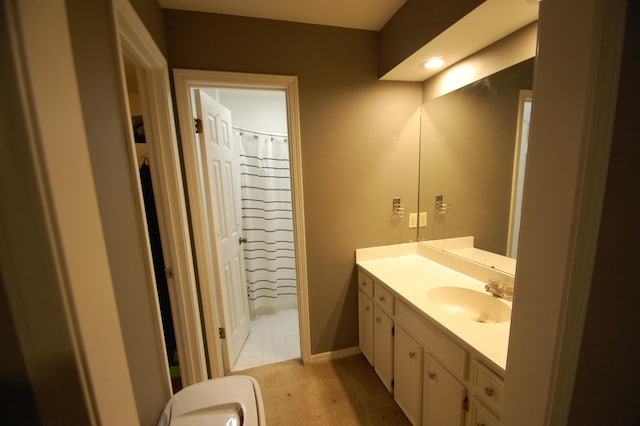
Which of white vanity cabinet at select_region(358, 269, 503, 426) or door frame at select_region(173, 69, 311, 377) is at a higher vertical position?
door frame at select_region(173, 69, 311, 377)

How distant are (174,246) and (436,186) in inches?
72.3

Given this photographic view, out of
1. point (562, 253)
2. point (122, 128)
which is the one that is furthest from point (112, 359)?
point (562, 253)

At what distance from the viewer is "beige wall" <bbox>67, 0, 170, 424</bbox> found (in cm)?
59

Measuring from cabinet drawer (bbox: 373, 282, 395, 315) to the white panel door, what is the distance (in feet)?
3.66

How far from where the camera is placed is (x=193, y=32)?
1454 mm

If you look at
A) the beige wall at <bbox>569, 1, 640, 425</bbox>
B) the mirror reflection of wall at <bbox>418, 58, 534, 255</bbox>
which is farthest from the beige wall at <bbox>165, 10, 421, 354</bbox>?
the beige wall at <bbox>569, 1, 640, 425</bbox>

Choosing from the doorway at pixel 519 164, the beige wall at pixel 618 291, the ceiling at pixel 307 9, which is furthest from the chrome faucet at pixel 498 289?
the ceiling at pixel 307 9

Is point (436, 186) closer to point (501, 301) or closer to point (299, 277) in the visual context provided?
point (501, 301)

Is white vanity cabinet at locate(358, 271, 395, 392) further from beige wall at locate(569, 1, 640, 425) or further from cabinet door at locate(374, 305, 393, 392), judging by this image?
beige wall at locate(569, 1, 640, 425)

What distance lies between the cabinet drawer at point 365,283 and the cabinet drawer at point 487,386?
2.72 ft

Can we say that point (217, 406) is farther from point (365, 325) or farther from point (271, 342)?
point (271, 342)

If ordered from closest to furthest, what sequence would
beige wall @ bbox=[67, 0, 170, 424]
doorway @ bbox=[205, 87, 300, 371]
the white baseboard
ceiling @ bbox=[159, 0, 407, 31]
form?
beige wall @ bbox=[67, 0, 170, 424] → ceiling @ bbox=[159, 0, 407, 31] → the white baseboard → doorway @ bbox=[205, 87, 300, 371]

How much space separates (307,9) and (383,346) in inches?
86.7

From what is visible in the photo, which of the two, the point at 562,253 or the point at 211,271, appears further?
the point at 211,271
